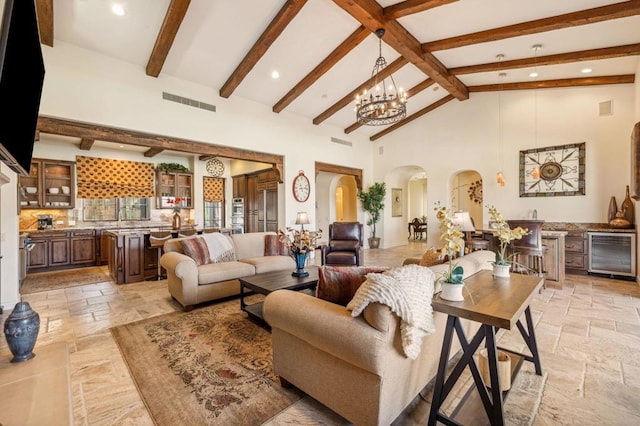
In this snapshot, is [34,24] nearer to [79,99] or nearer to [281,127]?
[79,99]

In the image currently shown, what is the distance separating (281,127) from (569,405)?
6387 millimetres

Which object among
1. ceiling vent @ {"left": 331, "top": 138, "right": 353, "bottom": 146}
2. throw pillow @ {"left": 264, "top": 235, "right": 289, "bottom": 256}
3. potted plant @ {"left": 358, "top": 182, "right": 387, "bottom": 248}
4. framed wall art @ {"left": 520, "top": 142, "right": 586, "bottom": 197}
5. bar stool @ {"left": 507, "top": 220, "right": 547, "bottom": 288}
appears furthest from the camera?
potted plant @ {"left": 358, "top": 182, "right": 387, "bottom": 248}

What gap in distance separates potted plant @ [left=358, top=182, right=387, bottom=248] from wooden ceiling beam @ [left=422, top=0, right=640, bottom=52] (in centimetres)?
432

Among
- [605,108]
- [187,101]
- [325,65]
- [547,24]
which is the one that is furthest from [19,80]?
[605,108]

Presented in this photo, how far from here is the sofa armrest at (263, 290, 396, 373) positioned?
55.1 inches

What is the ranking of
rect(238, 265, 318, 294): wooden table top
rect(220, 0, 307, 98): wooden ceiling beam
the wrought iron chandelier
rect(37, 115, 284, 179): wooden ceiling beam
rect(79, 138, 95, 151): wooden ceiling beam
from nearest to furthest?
1. rect(238, 265, 318, 294): wooden table top
2. rect(220, 0, 307, 98): wooden ceiling beam
3. rect(37, 115, 284, 179): wooden ceiling beam
4. the wrought iron chandelier
5. rect(79, 138, 95, 151): wooden ceiling beam

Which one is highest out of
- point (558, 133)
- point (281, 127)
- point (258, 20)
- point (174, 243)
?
point (258, 20)

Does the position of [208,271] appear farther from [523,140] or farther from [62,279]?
[523,140]

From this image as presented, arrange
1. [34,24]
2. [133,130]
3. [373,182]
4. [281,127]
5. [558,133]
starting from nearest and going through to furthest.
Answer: [34,24] → [133,130] → [558,133] → [281,127] → [373,182]

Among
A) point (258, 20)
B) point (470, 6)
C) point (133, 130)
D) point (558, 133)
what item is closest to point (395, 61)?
point (470, 6)

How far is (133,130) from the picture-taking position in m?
4.59

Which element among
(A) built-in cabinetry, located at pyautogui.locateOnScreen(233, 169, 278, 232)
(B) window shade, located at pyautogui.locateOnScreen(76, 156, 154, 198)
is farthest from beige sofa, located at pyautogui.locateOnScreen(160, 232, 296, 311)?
(B) window shade, located at pyautogui.locateOnScreen(76, 156, 154, 198)

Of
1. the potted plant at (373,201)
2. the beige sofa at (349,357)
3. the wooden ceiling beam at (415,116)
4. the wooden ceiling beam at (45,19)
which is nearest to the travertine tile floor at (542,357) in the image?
the beige sofa at (349,357)

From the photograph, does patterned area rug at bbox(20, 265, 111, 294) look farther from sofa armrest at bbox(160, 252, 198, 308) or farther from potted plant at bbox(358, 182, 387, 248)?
potted plant at bbox(358, 182, 387, 248)
